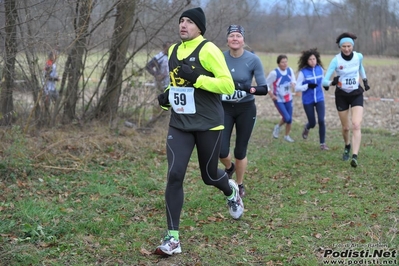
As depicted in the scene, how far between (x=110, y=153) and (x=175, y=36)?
10.0 ft

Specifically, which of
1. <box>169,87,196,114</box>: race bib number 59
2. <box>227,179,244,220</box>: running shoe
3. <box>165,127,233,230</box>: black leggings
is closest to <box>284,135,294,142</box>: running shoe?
<box>227,179,244,220</box>: running shoe

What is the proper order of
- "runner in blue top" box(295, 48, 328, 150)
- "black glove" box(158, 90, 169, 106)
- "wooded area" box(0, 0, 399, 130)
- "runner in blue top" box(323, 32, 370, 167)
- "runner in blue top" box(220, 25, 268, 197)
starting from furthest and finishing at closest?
"runner in blue top" box(295, 48, 328, 150) → "runner in blue top" box(323, 32, 370, 167) → "wooded area" box(0, 0, 399, 130) → "runner in blue top" box(220, 25, 268, 197) → "black glove" box(158, 90, 169, 106)

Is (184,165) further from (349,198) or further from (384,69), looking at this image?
(384,69)

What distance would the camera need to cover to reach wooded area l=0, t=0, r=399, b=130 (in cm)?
791

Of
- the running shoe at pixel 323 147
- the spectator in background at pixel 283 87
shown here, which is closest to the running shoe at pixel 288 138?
the spectator in background at pixel 283 87

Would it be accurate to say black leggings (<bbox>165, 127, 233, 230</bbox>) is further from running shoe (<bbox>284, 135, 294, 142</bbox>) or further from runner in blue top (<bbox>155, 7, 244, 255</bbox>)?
running shoe (<bbox>284, 135, 294, 142</bbox>)

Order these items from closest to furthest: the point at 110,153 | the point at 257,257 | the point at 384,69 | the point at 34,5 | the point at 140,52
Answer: the point at 257,257, the point at 34,5, the point at 110,153, the point at 140,52, the point at 384,69

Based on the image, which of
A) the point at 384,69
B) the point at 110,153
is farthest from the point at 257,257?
the point at 384,69

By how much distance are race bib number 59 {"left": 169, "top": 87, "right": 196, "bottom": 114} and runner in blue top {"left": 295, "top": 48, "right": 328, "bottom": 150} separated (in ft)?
19.7

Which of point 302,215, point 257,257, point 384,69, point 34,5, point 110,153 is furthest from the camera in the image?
point 384,69

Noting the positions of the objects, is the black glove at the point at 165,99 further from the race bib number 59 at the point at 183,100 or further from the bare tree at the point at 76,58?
the bare tree at the point at 76,58

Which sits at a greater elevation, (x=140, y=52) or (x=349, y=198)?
(x=140, y=52)

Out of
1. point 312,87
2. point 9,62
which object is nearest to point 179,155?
point 9,62

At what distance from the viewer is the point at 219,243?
530 cm
